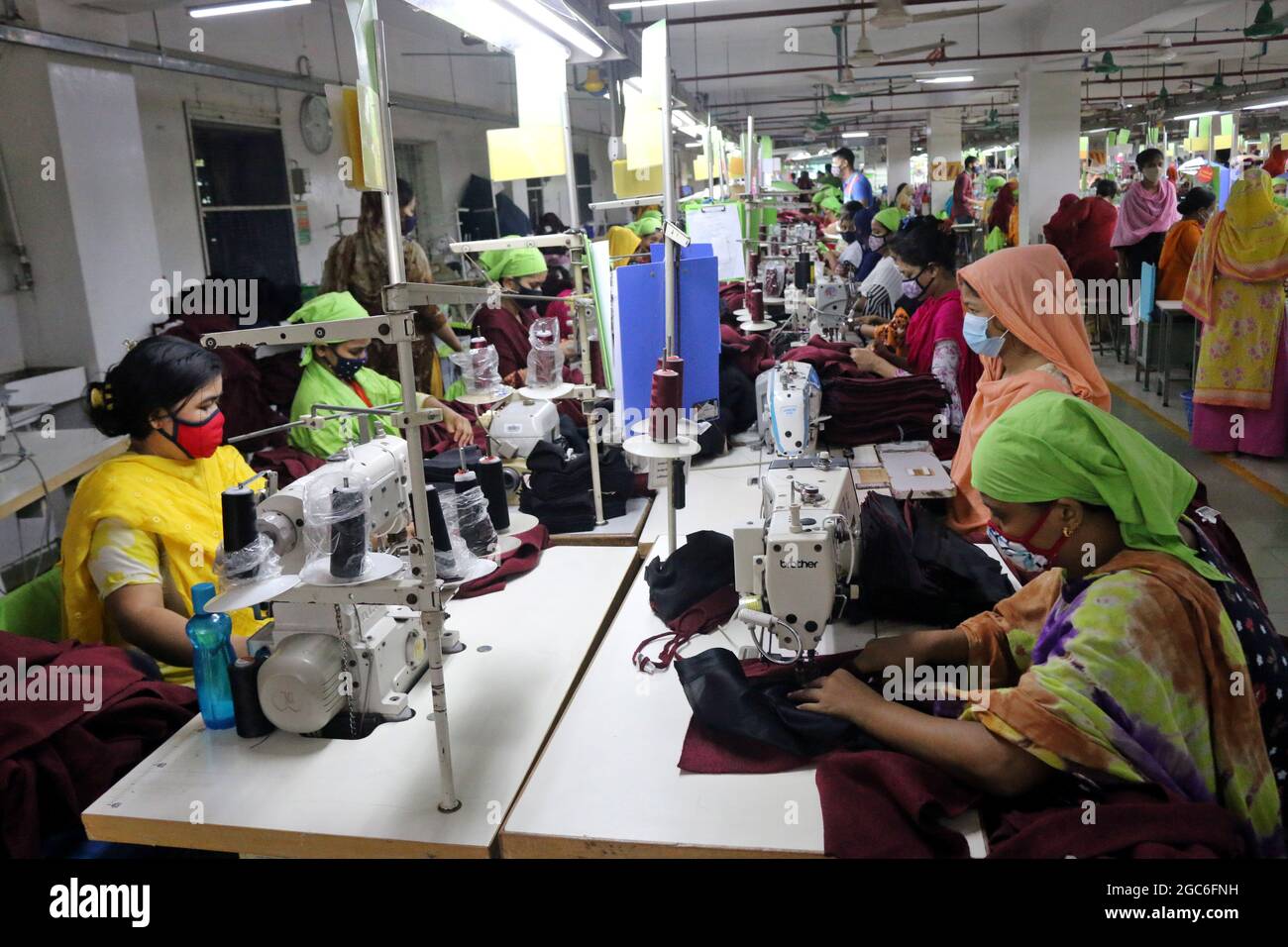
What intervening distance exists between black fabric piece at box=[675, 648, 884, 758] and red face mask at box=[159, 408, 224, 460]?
141 cm

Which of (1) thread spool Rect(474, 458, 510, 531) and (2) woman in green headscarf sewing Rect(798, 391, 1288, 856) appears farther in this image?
(1) thread spool Rect(474, 458, 510, 531)

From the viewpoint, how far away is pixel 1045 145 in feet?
43.9

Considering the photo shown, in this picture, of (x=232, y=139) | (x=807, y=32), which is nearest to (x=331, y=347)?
(x=232, y=139)

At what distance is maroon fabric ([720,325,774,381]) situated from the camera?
14.5ft

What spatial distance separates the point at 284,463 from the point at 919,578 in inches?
88.9

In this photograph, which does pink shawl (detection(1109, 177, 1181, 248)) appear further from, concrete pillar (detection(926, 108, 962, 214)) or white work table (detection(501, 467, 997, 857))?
concrete pillar (detection(926, 108, 962, 214))

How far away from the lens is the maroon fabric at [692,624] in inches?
87.0

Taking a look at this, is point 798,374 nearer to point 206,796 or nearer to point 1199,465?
point 206,796

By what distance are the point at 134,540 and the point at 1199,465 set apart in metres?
6.13

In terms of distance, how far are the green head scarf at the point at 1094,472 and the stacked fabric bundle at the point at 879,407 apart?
218 cm

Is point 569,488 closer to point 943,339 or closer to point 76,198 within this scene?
point 943,339

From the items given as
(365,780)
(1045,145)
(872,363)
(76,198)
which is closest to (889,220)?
(872,363)

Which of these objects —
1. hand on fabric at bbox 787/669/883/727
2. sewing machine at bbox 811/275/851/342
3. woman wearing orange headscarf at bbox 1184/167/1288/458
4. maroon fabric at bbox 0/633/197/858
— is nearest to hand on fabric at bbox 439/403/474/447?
maroon fabric at bbox 0/633/197/858

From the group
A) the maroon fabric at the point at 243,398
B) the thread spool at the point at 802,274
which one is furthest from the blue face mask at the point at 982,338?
the thread spool at the point at 802,274
